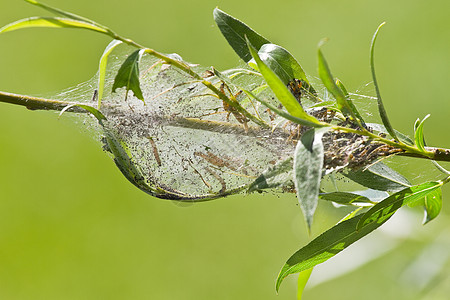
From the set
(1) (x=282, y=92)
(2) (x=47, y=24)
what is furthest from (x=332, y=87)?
(2) (x=47, y=24)

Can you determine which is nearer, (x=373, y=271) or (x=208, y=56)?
(x=373, y=271)

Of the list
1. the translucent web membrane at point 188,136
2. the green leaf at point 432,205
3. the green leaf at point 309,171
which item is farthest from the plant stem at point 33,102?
the green leaf at point 432,205

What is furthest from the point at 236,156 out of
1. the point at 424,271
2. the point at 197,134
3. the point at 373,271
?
the point at 373,271

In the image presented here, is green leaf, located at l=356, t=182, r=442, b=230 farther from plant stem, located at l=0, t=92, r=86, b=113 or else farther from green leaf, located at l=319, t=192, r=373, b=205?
plant stem, located at l=0, t=92, r=86, b=113

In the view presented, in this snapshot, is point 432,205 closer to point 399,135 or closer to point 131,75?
point 399,135

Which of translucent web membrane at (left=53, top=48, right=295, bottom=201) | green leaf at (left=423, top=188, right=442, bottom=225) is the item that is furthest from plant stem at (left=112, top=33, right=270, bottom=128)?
green leaf at (left=423, top=188, right=442, bottom=225)

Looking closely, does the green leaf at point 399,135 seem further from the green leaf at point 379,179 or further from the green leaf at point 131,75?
the green leaf at point 131,75

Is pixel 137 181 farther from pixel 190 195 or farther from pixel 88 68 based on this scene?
pixel 88 68
